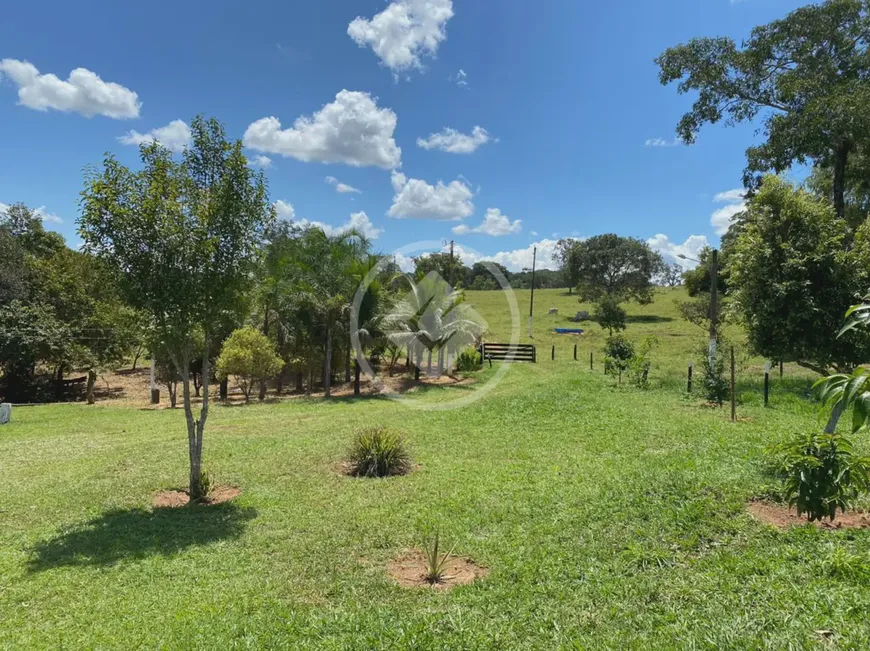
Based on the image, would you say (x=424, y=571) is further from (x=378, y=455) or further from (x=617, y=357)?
(x=617, y=357)

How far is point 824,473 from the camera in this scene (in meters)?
4.25

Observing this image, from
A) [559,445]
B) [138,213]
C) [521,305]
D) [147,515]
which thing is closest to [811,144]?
[559,445]

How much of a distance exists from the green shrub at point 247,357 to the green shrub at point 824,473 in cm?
1619

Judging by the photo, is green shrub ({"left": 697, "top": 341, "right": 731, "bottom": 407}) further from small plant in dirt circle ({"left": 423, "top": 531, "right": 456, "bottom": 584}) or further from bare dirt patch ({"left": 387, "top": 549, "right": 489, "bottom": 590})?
small plant in dirt circle ({"left": 423, "top": 531, "right": 456, "bottom": 584})

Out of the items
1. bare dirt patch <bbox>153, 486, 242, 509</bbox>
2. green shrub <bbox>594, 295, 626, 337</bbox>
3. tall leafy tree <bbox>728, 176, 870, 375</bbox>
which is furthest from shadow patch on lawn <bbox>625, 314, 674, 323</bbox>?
bare dirt patch <bbox>153, 486, 242, 509</bbox>

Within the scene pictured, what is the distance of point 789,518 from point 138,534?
7.10 metres

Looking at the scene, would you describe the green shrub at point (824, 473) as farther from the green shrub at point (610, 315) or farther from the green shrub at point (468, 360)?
the green shrub at point (610, 315)

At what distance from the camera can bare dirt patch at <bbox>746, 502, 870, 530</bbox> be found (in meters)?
4.63

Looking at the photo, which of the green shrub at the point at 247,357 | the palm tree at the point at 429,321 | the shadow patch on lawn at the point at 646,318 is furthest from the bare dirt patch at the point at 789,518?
the shadow patch on lawn at the point at 646,318

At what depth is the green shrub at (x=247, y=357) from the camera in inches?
679

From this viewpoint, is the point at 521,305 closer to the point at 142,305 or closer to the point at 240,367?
the point at 240,367

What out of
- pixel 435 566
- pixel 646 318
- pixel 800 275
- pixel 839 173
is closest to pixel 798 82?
pixel 839 173

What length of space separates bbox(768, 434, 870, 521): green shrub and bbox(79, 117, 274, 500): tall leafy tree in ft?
22.6

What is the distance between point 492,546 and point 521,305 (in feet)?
163
